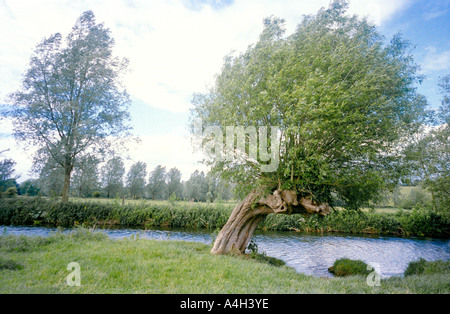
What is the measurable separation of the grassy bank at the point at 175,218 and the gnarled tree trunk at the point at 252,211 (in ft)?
42.9

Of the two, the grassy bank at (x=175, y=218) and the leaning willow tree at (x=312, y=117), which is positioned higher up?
the leaning willow tree at (x=312, y=117)

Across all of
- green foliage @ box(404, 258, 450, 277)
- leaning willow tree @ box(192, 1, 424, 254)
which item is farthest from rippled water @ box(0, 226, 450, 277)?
leaning willow tree @ box(192, 1, 424, 254)

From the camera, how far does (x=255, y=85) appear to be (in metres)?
8.98

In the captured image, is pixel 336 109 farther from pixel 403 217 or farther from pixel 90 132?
pixel 403 217

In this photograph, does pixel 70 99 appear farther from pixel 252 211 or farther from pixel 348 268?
pixel 348 268

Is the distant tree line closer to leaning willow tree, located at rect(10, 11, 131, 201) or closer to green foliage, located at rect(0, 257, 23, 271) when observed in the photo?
leaning willow tree, located at rect(10, 11, 131, 201)

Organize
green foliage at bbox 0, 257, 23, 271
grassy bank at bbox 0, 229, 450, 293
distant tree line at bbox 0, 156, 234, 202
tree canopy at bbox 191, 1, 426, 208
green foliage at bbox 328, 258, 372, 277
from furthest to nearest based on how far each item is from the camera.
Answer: distant tree line at bbox 0, 156, 234, 202 → green foliage at bbox 328, 258, 372, 277 → tree canopy at bbox 191, 1, 426, 208 → green foliage at bbox 0, 257, 23, 271 → grassy bank at bbox 0, 229, 450, 293

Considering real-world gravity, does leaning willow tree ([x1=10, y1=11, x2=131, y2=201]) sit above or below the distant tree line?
above

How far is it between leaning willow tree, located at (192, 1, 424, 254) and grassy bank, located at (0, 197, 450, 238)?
46.0 ft

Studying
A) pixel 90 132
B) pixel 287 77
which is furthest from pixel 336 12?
pixel 90 132

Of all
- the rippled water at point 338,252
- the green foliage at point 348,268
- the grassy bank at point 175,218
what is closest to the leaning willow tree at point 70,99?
the grassy bank at point 175,218

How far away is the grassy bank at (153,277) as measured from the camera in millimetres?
4832

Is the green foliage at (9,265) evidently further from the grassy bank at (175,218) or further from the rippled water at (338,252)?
the grassy bank at (175,218)

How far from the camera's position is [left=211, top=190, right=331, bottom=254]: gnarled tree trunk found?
333 inches
